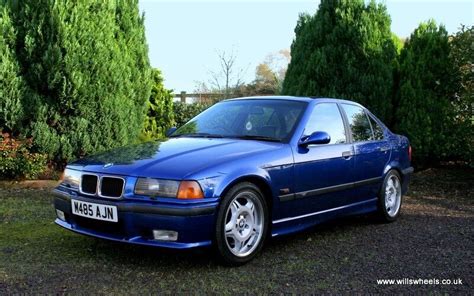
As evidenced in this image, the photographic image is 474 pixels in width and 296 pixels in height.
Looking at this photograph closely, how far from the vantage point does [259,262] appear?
4348 millimetres

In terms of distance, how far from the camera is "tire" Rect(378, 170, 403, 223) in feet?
19.4

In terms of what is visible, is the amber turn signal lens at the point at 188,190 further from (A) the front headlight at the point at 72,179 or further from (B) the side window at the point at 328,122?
(B) the side window at the point at 328,122

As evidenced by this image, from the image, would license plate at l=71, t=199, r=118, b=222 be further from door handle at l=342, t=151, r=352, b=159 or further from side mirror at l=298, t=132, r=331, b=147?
door handle at l=342, t=151, r=352, b=159

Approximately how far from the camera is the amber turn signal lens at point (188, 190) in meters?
3.81

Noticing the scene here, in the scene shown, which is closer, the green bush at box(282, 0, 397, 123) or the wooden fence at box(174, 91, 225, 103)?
the green bush at box(282, 0, 397, 123)

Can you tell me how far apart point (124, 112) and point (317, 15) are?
4.36m

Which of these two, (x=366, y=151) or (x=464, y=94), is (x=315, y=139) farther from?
(x=464, y=94)

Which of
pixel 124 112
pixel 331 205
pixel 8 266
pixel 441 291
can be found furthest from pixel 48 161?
pixel 441 291

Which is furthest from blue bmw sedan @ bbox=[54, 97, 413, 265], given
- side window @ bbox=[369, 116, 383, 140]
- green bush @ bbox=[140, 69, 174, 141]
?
green bush @ bbox=[140, 69, 174, 141]

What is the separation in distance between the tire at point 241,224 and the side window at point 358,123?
5.85 ft

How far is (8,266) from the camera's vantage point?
4.09 m

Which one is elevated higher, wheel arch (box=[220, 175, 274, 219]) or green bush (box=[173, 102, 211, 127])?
green bush (box=[173, 102, 211, 127])

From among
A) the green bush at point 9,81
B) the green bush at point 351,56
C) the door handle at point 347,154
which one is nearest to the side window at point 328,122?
the door handle at point 347,154

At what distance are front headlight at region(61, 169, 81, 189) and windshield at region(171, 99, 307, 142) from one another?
126 cm
